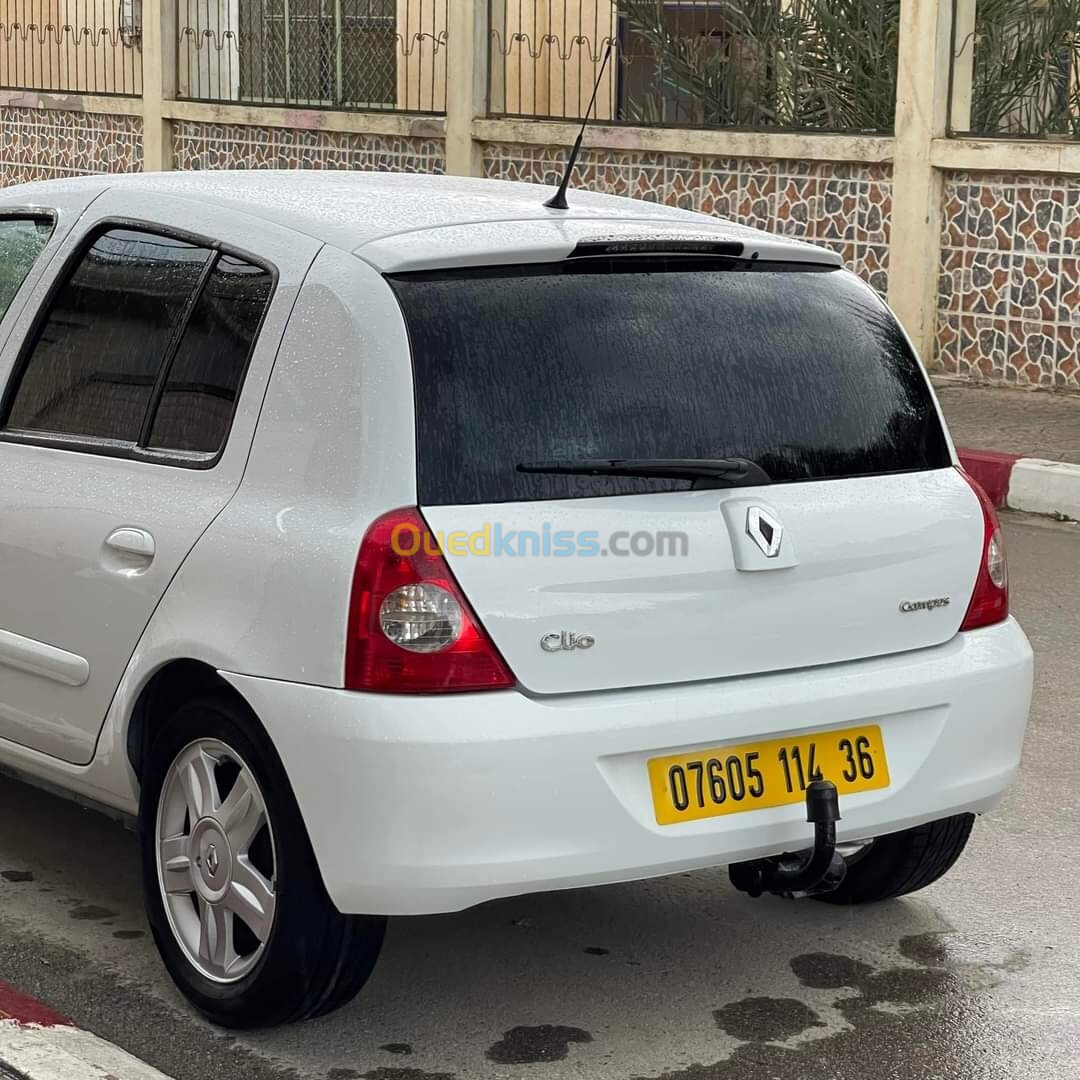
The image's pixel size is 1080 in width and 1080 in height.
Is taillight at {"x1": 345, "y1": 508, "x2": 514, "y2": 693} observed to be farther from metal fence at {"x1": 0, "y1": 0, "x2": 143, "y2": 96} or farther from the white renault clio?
metal fence at {"x1": 0, "y1": 0, "x2": 143, "y2": 96}

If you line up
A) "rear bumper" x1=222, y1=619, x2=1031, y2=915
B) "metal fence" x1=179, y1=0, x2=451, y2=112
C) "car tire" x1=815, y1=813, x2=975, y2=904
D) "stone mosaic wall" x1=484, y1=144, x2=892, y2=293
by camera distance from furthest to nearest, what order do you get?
"metal fence" x1=179, y1=0, x2=451, y2=112 → "stone mosaic wall" x1=484, y1=144, x2=892, y2=293 → "car tire" x1=815, y1=813, x2=975, y2=904 → "rear bumper" x1=222, y1=619, x2=1031, y2=915

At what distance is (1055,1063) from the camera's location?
3.73 meters

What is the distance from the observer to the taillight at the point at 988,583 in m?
4.00

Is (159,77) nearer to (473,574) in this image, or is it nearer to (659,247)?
(659,247)

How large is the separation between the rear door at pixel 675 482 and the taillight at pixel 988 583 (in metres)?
0.05

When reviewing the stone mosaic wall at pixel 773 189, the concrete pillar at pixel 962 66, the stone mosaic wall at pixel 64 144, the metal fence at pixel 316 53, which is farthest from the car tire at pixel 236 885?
the stone mosaic wall at pixel 64 144

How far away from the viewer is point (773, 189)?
43.7 ft

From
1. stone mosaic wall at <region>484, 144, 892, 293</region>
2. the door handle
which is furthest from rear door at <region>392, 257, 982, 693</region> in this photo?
stone mosaic wall at <region>484, 144, 892, 293</region>

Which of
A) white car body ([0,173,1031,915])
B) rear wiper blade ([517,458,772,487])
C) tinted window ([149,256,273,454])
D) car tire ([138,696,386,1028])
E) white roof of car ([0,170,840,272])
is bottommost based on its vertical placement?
car tire ([138,696,386,1028])

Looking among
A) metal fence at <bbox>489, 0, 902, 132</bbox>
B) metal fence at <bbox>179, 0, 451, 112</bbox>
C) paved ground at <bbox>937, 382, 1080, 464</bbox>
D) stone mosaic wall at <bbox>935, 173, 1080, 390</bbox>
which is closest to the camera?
paved ground at <bbox>937, 382, 1080, 464</bbox>

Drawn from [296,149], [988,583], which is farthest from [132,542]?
[296,149]

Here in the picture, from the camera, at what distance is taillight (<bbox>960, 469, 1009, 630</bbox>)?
400 cm

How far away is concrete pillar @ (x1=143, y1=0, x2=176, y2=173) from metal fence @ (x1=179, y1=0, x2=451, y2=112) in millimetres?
87

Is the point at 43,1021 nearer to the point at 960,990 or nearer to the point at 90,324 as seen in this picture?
the point at 90,324
